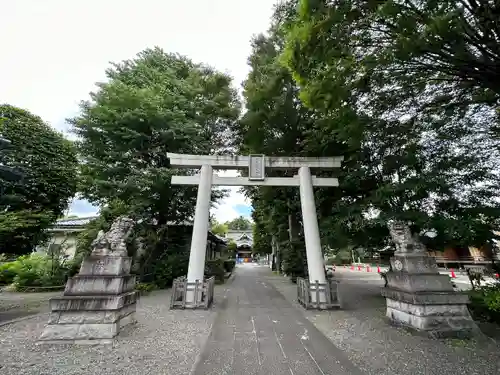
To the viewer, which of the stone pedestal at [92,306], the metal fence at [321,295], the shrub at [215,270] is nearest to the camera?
the stone pedestal at [92,306]

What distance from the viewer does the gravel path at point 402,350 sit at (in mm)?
3443

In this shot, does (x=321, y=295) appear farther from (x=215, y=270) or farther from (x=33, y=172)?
(x=33, y=172)

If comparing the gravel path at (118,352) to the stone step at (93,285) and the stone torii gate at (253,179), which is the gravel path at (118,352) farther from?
the stone torii gate at (253,179)

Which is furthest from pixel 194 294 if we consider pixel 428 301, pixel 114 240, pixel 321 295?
pixel 428 301

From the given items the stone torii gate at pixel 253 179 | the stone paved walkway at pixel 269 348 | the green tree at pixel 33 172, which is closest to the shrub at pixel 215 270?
the stone torii gate at pixel 253 179

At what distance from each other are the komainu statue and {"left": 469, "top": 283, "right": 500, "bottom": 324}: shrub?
862 centimetres

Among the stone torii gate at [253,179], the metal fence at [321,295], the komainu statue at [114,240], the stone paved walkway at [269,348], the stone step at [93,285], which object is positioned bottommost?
the stone paved walkway at [269,348]

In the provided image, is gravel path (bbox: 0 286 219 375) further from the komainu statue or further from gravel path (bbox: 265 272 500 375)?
gravel path (bbox: 265 272 500 375)

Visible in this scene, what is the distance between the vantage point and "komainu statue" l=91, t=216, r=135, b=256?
5.27 meters

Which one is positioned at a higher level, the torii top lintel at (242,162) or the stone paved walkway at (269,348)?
the torii top lintel at (242,162)

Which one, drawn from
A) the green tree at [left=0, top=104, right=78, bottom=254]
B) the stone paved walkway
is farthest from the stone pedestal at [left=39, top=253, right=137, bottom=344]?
the green tree at [left=0, top=104, right=78, bottom=254]

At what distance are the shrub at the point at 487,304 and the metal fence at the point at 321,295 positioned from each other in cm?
335

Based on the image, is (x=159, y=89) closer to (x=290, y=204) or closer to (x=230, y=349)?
(x=290, y=204)

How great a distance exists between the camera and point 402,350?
13.5 ft
